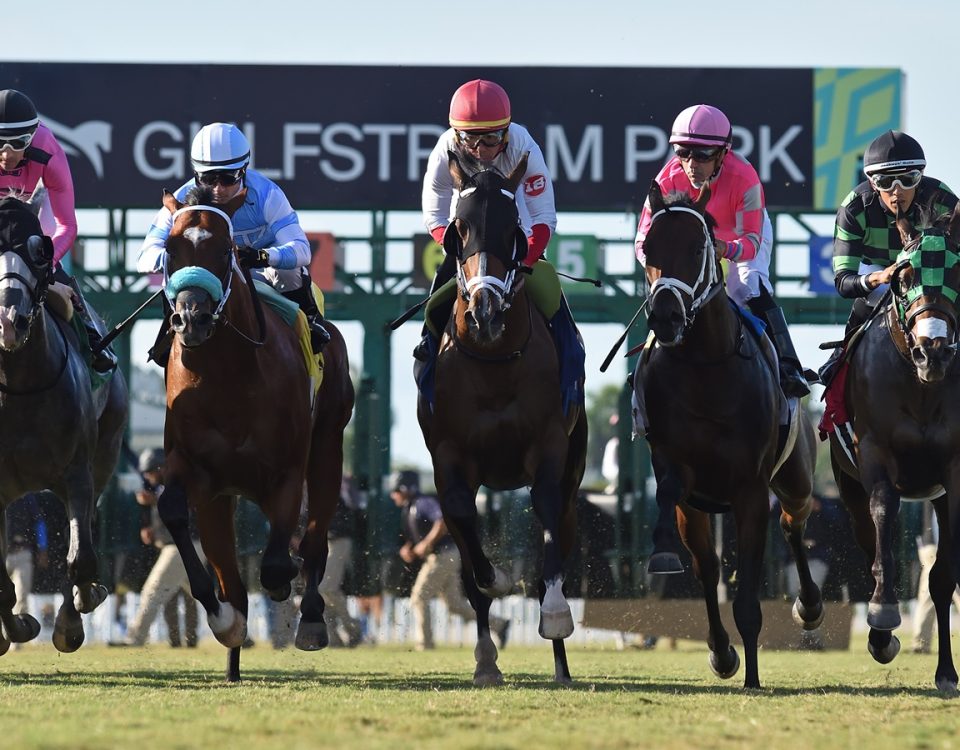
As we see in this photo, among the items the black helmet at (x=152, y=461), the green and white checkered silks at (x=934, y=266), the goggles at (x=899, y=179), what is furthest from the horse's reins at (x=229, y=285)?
the black helmet at (x=152, y=461)

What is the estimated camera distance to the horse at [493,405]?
26.5 ft

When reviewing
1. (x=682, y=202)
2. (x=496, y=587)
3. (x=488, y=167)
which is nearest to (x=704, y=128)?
(x=682, y=202)

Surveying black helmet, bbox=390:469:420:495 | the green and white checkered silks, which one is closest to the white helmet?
the green and white checkered silks

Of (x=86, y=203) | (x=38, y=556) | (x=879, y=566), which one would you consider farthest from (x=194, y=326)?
(x=86, y=203)

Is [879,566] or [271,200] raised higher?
[271,200]

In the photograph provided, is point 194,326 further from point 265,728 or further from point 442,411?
point 265,728

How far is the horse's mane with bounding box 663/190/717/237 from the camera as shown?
8.21 m

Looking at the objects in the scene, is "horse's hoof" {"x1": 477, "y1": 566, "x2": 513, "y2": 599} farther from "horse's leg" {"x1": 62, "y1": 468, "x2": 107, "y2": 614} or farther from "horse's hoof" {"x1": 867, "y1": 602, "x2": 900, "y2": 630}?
"horse's leg" {"x1": 62, "y1": 468, "x2": 107, "y2": 614}

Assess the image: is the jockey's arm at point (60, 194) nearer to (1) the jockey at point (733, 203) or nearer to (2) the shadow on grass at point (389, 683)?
(2) the shadow on grass at point (389, 683)

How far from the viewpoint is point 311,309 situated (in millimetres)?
9734

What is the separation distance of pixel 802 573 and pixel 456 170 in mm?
3709

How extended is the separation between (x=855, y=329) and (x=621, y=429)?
7438 millimetres

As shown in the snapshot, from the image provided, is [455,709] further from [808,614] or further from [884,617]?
[808,614]

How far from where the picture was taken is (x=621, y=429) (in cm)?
1655
